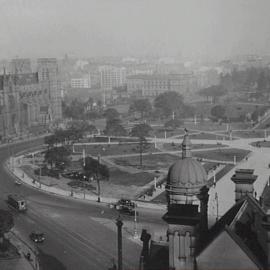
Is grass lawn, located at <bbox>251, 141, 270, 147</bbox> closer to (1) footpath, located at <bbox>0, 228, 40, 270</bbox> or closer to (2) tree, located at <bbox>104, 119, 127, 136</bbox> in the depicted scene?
(2) tree, located at <bbox>104, 119, 127, 136</bbox>

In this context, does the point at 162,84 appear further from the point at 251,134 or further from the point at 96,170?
the point at 96,170

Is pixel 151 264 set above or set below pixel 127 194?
above

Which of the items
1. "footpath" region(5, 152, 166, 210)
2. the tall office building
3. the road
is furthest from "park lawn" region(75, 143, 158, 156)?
the tall office building

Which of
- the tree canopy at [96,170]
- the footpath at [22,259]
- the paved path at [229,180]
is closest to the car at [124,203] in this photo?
the paved path at [229,180]

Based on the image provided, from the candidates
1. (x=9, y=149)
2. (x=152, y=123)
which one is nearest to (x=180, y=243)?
(x=9, y=149)

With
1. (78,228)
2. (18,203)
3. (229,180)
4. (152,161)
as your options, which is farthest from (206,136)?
(78,228)

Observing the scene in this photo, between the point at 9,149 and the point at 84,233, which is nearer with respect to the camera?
the point at 84,233

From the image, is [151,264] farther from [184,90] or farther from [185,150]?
[184,90]
